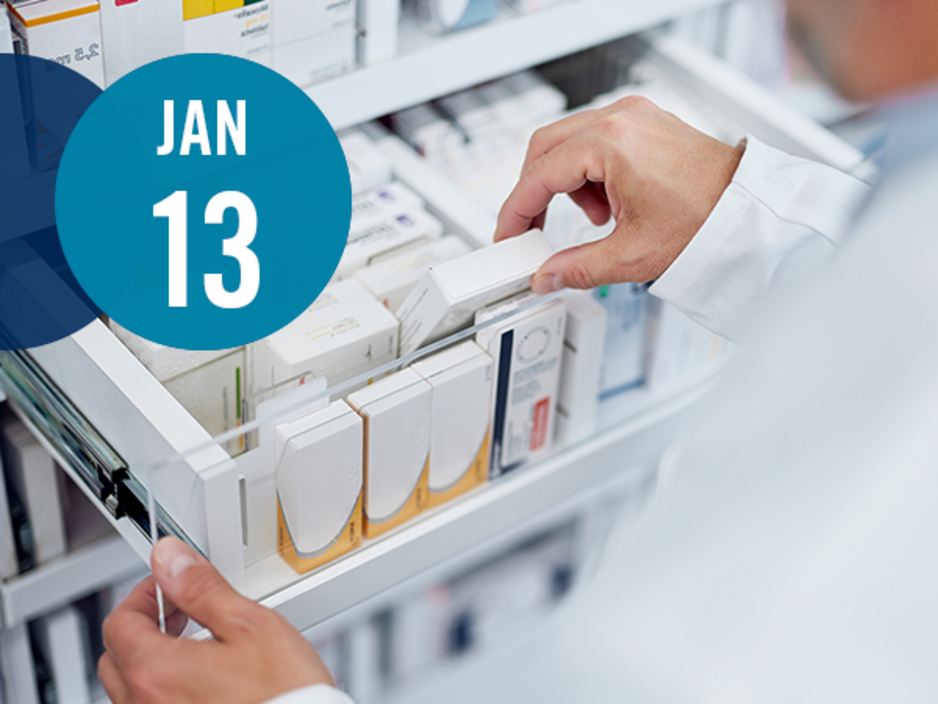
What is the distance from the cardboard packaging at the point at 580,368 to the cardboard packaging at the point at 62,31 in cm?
46

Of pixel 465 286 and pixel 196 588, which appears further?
pixel 465 286

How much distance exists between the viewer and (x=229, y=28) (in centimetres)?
96

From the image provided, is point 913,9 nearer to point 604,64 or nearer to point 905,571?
point 905,571

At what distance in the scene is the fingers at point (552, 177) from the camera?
914 mm

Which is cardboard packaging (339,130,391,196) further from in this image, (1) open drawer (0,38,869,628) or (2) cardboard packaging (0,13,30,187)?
(2) cardboard packaging (0,13,30,187)

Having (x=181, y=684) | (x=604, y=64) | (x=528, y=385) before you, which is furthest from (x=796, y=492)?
(x=604, y=64)

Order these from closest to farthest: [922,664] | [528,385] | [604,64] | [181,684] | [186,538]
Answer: [922,664]
[181,684]
[186,538]
[528,385]
[604,64]

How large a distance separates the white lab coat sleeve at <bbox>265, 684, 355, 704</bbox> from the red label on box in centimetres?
43

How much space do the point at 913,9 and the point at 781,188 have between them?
0.40 meters

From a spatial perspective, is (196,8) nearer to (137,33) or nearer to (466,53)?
(137,33)

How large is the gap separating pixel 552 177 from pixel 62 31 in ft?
1.39

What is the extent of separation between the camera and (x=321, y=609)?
917mm

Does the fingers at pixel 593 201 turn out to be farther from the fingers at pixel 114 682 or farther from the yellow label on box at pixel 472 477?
the fingers at pixel 114 682

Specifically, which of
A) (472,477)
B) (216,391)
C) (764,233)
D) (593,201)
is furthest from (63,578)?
(764,233)
